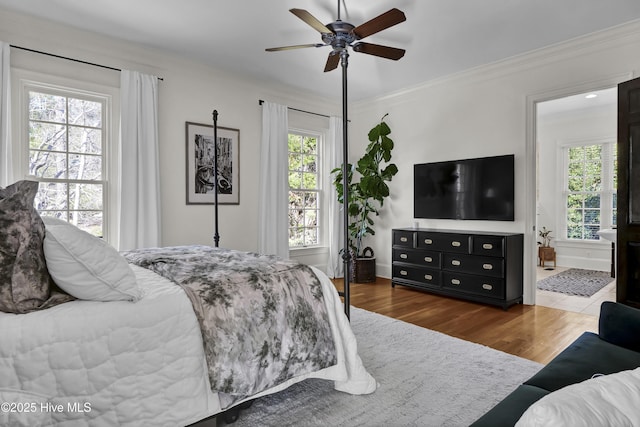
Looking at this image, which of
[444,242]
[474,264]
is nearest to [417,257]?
[444,242]

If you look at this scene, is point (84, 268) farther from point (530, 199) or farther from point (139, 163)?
point (530, 199)

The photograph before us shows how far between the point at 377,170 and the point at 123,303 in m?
4.23

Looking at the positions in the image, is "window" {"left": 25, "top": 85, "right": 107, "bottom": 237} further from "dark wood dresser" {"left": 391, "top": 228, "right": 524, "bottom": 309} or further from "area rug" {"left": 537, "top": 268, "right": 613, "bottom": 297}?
"area rug" {"left": 537, "top": 268, "right": 613, "bottom": 297}

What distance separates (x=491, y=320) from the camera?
11.9 feet

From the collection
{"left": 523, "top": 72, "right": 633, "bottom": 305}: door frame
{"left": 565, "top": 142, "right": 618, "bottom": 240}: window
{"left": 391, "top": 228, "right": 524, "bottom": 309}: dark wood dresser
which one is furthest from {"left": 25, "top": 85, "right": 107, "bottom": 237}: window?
{"left": 565, "top": 142, "right": 618, "bottom": 240}: window

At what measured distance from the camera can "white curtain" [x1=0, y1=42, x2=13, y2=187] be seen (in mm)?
3090

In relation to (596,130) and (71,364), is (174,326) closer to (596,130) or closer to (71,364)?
(71,364)

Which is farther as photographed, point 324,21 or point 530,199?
point 530,199

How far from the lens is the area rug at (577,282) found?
189 inches

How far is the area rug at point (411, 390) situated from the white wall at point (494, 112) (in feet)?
6.57

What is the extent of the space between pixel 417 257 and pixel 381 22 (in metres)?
3.06

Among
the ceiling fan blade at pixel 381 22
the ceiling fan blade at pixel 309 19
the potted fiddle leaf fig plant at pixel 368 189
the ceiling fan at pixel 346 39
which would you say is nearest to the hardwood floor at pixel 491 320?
the potted fiddle leaf fig plant at pixel 368 189

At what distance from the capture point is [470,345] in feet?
9.61

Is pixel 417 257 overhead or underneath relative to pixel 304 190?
underneath
